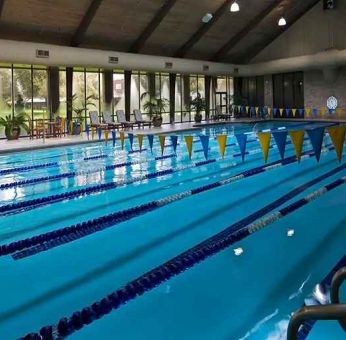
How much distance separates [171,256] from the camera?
3.95 metres

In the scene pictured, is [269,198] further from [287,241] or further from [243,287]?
[243,287]

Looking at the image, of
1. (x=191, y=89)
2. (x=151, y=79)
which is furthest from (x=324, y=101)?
(x=151, y=79)

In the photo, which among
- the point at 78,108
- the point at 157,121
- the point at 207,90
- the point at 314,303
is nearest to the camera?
the point at 314,303

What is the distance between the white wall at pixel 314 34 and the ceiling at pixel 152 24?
44 centimetres

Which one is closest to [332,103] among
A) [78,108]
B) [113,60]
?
[113,60]

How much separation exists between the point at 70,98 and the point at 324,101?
12.0 metres

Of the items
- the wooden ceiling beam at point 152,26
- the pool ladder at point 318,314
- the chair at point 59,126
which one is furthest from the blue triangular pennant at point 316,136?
the chair at point 59,126

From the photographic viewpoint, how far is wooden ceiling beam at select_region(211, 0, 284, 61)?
16797 millimetres

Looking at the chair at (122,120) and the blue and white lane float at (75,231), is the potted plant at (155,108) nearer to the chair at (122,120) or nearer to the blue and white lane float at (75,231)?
the chair at (122,120)

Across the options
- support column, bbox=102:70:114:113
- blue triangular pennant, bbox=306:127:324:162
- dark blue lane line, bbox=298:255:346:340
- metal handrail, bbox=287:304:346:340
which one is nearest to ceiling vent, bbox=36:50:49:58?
support column, bbox=102:70:114:113

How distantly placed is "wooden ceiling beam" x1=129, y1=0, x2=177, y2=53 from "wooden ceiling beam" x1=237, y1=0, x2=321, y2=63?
7.33 metres

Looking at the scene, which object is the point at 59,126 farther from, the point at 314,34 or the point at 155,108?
the point at 314,34

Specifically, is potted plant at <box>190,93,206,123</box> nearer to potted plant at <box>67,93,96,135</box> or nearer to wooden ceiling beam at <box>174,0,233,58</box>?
wooden ceiling beam at <box>174,0,233,58</box>

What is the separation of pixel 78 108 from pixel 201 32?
5.49 m
